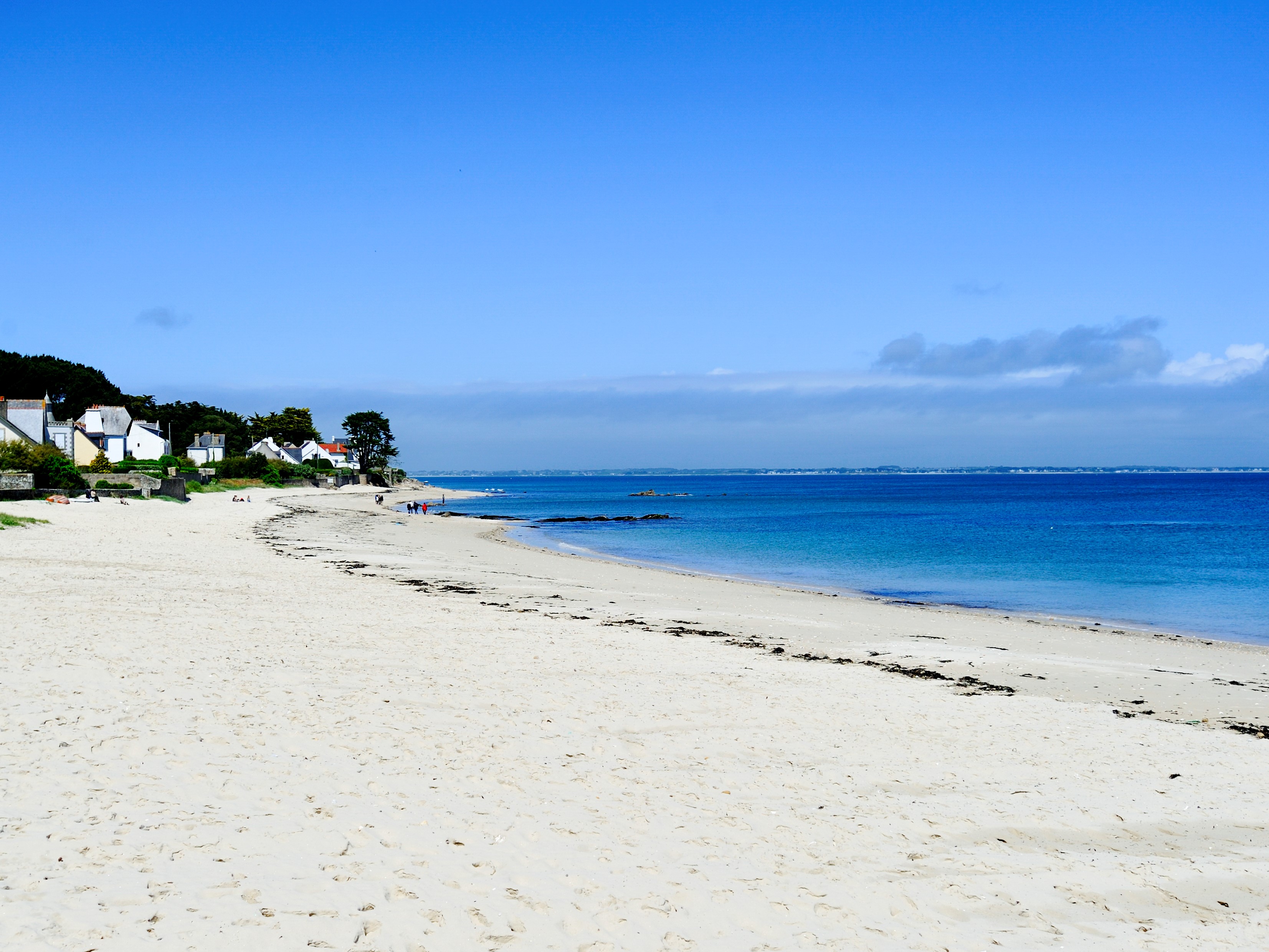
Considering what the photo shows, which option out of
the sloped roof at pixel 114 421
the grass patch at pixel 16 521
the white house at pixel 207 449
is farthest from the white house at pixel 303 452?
the grass patch at pixel 16 521

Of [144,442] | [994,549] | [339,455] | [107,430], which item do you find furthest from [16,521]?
[339,455]

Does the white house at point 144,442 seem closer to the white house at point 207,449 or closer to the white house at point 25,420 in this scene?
the white house at point 207,449

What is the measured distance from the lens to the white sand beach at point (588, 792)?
5094mm

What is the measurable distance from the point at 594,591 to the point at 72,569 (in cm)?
1186

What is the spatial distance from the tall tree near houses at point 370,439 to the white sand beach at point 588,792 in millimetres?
123989

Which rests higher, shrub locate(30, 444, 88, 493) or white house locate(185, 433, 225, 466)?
white house locate(185, 433, 225, 466)

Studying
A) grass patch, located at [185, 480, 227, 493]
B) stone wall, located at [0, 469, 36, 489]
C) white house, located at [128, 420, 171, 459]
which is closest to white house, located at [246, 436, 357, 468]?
white house, located at [128, 420, 171, 459]

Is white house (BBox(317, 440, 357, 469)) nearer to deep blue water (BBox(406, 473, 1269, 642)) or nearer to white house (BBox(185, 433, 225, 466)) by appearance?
white house (BBox(185, 433, 225, 466))

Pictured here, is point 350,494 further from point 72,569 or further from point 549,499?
point 72,569

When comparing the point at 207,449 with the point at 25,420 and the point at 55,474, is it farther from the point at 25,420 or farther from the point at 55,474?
the point at 55,474

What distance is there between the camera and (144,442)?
9212 cm

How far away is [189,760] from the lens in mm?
6953

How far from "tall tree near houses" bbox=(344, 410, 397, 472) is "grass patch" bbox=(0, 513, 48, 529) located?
350ft

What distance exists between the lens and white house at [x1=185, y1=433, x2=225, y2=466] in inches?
4112
